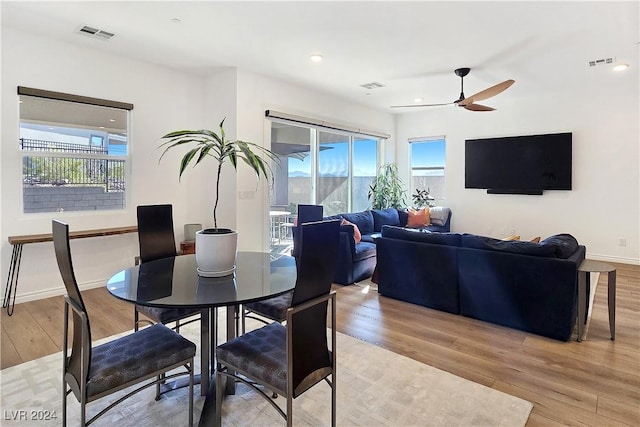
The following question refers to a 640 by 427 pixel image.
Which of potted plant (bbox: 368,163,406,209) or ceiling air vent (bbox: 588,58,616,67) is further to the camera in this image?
potted plant (bbox: 368,163,406,209)

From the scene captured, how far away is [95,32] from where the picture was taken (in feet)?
12.0

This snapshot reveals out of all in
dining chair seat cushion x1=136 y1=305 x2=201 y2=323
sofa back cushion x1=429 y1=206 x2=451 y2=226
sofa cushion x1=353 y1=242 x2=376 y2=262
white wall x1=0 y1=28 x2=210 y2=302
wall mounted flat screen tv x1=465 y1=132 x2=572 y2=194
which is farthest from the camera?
sofa back cushion x1=429 y1=206 x2=451 y2=226

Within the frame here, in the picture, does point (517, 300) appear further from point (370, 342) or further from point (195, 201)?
point (195, 201)

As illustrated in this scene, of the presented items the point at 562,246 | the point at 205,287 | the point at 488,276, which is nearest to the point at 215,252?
the point at 205,287

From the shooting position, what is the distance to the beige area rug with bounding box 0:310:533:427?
1.94m

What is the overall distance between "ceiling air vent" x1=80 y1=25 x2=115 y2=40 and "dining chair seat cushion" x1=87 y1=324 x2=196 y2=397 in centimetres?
318

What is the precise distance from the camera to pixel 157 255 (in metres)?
2.67

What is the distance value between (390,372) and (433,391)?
308mm

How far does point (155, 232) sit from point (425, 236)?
2.45 m

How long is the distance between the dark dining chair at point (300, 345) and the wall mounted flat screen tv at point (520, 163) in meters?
5.68

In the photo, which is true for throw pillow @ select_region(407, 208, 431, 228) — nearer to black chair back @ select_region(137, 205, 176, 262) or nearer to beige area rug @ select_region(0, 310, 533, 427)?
beige area rug @ select_region(0, 310, 533, 427)

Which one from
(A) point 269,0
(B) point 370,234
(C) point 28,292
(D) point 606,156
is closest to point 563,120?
(D) point 606,156

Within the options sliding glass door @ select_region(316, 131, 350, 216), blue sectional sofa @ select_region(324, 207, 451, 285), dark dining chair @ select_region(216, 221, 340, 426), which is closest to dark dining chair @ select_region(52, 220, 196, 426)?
Result: dark dining chair @ select_region(216, 221, 340, 426)

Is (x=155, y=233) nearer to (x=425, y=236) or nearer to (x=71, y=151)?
(x=71, y=151)
